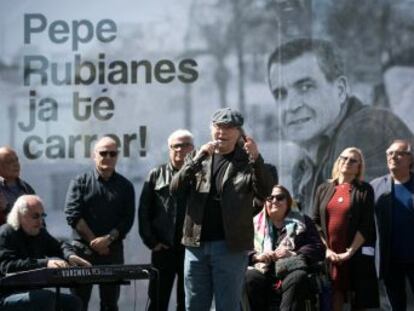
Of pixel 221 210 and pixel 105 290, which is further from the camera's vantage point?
pixel 105 290

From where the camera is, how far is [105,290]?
24.3 ft

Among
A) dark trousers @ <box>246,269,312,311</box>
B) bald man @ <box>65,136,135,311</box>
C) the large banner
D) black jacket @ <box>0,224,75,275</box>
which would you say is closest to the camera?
black jacket @ <box>0,224,75,275</box>

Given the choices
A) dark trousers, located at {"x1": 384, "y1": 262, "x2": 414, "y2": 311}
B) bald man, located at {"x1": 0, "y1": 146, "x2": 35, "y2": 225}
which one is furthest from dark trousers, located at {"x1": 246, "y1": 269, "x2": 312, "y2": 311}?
bald man, located at {"x1": 0, "y1": 146, "x2": 35, "y2": 225}

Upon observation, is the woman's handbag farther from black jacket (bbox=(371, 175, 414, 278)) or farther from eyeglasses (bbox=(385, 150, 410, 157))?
eyeglasses (bbox=(385, 150, 410, 157))

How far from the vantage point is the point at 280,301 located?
23.7 ft

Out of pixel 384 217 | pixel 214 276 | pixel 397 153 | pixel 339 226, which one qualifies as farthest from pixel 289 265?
pixel 214 276

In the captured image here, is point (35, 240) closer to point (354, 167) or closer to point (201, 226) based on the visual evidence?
point (201, 226)

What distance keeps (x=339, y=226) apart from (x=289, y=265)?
1.76 feet

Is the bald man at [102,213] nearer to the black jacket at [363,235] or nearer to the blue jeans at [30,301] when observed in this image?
the blue jeans at [30,301]

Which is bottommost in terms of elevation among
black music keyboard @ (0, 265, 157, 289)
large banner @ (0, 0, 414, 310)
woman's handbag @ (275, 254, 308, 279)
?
woman's handbag @ (275, 254, 308, 279)

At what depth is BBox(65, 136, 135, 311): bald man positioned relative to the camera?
740 centimetres

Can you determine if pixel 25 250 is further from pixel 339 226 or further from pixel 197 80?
pixel 339 226

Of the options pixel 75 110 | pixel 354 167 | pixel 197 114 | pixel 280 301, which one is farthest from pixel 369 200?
pixel 75 110

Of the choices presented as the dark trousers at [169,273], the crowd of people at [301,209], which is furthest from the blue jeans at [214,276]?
the dark trousers at [169,273]
